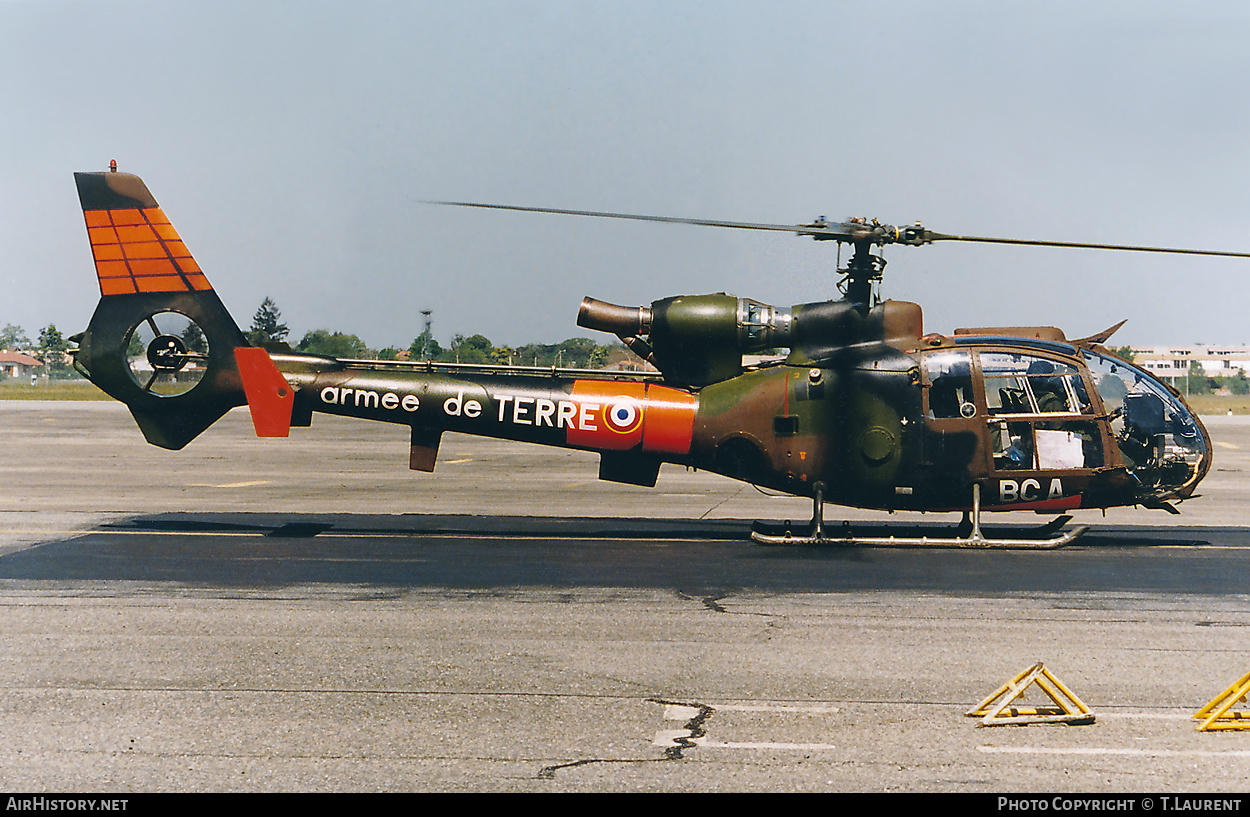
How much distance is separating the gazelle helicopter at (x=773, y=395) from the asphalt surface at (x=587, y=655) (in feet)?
3.55

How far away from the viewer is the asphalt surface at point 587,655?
6.42m

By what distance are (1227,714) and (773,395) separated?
8.34 meters

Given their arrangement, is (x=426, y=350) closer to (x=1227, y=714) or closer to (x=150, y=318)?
(x=150, y=318)

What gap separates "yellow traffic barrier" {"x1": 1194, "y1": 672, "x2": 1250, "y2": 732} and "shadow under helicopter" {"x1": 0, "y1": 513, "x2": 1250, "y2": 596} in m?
4.12

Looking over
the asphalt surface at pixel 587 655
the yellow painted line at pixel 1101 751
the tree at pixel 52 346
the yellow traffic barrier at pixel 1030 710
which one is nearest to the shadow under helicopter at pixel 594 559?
the asphalt surface at pixel 587 655

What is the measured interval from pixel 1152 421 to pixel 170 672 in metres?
12.7

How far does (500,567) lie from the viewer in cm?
1291

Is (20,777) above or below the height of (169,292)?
below

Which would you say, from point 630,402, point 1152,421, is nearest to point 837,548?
point 630,402

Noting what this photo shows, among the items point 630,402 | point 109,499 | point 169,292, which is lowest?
point 109,499

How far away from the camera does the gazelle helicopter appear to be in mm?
14234

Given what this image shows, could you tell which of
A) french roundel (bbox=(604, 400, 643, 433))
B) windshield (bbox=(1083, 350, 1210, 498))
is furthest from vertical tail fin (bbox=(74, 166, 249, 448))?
windshield (bbox=(1083, 350, 1210, 498))
